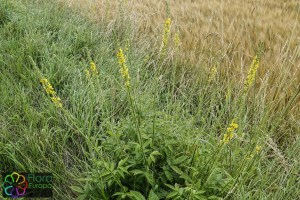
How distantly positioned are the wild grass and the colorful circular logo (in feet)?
0.29

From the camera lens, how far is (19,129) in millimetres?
2145

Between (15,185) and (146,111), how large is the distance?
895 mm

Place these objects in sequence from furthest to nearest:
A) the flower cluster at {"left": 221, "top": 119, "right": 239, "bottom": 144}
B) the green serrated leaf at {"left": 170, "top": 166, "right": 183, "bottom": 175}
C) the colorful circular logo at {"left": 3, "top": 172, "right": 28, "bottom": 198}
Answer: the colorful circular logo at {"left": 3, "top": 172, "right": 28, "bottom": 198} < the green serrated leaf at {"left": 170, "top": 166, "right": 183, "bottom": 175} < the flower cluster at {"left": 221, "top": 119, "right": 239, "bottom": 144}

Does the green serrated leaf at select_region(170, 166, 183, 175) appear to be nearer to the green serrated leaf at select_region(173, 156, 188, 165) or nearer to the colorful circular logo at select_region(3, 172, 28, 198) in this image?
the green serrated leaf at select_region(173, 156, 188, 165)

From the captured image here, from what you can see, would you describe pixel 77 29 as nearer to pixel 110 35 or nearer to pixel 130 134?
pixel 110 35

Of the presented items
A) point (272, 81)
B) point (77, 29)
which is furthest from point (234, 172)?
point (77, 29)

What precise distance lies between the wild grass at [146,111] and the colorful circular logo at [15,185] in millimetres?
88

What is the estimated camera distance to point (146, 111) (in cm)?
201

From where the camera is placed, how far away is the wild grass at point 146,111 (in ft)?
5.10

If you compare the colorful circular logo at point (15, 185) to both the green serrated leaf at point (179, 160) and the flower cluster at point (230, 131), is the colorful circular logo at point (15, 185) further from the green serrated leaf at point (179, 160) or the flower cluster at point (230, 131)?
the flower cluster at point (230, 131)

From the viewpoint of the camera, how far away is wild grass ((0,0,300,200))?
1554mm

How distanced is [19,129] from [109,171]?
1.02 meters

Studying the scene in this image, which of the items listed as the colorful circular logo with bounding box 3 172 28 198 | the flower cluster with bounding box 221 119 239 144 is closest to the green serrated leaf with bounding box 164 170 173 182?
the flower cluster with bounding box 221 119 239 144

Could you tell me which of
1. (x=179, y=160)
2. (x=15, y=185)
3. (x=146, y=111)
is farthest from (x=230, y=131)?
(x=15, y=185)
